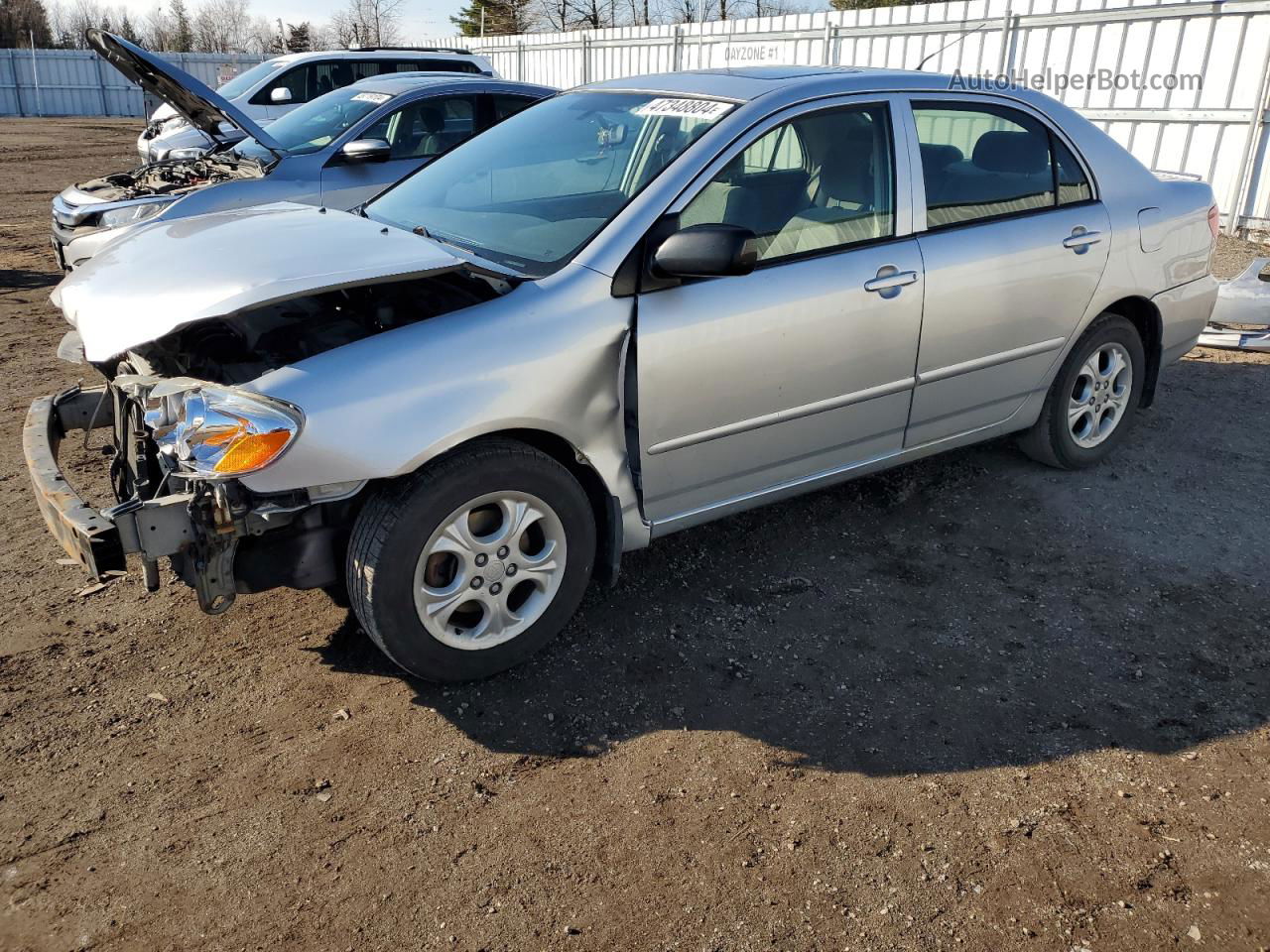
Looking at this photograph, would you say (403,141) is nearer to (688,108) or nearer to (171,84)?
(171,84)

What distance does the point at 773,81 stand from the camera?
3900 mm

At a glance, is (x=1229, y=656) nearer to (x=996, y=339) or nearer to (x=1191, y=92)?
(x=996, y=339)

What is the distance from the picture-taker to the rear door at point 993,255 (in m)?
4.04

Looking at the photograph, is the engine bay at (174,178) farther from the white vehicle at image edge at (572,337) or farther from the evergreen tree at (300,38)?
the evergreen tree at (300,38)

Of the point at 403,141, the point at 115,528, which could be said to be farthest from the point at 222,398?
the point at 403,141

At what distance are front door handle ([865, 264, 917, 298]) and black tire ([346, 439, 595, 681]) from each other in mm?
1383

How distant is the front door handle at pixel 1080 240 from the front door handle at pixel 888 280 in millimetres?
1023

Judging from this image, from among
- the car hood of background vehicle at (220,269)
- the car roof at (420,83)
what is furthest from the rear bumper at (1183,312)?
the car roof at (420,83)

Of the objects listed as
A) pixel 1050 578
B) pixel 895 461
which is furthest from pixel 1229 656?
pixel 895 461

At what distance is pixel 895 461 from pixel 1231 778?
1717mm

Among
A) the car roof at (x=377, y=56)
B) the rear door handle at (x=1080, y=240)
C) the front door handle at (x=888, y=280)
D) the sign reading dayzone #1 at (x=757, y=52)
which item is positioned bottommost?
the front door handle at (x=888, y=280)

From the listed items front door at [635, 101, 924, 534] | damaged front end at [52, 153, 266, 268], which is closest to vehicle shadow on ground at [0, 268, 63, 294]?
damaged front end at [52, 153, 266, 268]

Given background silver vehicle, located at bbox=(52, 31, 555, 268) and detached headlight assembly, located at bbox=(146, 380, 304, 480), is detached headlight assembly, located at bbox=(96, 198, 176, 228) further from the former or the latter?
detached headlight assembly, located at bbox=(146, 380, 304, 480)

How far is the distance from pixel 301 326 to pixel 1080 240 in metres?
3.31
